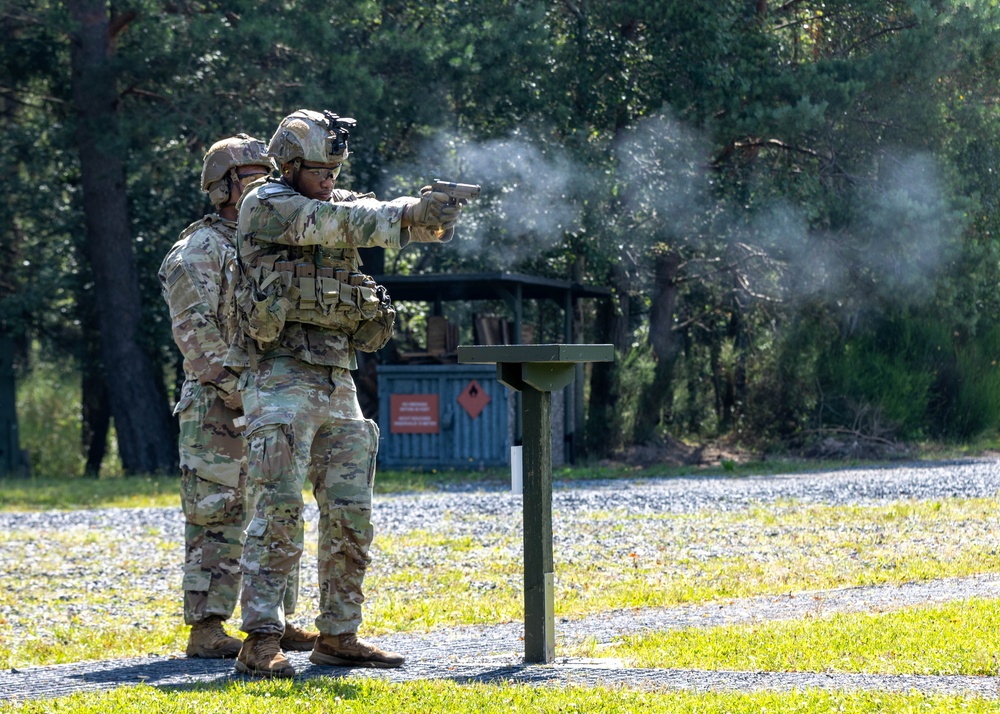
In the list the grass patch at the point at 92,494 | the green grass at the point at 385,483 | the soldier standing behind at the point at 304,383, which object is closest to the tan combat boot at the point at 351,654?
the soldier standing behind at the point at 304,383

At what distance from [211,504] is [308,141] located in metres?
1.67

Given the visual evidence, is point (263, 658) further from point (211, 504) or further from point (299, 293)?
point (299, 293)

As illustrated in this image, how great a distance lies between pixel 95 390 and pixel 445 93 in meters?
10.2

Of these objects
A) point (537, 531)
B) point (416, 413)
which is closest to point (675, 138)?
point (416, 413)

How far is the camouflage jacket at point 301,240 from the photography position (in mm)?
4812

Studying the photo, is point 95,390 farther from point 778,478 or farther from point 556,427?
point 778,478

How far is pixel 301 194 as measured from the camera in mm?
5148

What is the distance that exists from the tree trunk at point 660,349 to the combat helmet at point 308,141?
14959 millimetres

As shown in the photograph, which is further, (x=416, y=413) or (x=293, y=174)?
(x=416, y=413)

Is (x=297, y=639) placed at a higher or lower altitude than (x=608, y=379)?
lower

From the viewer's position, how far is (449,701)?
4.44m

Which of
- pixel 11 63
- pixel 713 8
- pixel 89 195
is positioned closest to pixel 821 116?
pixel 713 8

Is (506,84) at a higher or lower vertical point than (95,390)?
higher

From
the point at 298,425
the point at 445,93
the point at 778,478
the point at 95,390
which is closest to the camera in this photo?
the point at 298,425
